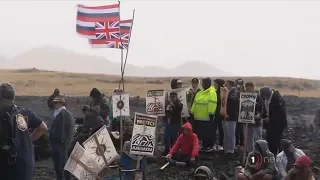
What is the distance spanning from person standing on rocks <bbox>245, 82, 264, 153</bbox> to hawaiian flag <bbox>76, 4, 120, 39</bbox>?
4.31m

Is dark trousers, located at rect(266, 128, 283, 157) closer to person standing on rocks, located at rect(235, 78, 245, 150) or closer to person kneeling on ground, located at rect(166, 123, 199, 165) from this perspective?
person standing on rocks, located at rect(235, 78, 245, 150)

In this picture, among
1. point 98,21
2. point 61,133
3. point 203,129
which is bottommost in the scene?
point 203,129

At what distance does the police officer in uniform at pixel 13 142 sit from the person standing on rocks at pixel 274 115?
7.49 meters

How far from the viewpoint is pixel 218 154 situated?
15164 millimetres

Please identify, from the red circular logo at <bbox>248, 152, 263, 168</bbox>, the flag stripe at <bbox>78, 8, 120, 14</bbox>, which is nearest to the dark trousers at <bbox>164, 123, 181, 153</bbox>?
the flag stripe at <bbox>78, 8, 120, 14</bbox>

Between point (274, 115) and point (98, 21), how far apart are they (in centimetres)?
569

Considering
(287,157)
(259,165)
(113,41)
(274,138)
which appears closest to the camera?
(259,165)

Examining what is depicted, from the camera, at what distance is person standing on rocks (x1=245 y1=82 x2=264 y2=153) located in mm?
13945

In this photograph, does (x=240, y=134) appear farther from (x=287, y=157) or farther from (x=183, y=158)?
(x=287, y=157)

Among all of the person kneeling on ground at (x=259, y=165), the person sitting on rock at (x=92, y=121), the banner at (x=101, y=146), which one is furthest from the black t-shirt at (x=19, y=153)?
the person sitting on rock at (x=92, y=121)

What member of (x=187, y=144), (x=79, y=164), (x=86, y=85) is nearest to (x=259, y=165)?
(x=79, y=164)

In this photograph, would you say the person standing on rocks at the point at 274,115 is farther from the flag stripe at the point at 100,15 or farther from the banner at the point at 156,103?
the flag stripe at the point at 100,15

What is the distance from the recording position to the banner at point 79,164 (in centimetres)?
977

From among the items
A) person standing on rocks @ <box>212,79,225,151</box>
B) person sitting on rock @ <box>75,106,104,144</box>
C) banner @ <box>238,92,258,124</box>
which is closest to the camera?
banner @ <box>238,92,258,124</box>
